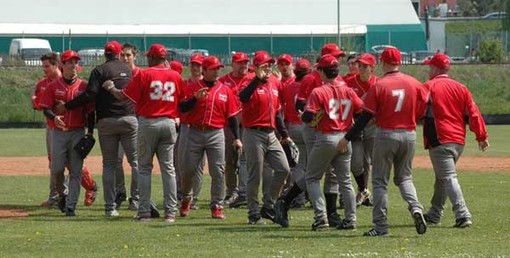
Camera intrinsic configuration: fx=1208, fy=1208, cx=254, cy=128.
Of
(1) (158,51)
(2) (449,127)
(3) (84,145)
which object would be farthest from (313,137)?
(3) (84,145)

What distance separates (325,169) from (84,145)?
3488 millimetres

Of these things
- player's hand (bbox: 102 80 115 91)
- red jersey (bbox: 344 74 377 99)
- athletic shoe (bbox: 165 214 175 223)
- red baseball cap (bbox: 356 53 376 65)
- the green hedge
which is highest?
red baseball cap (bbox: 356 53 376 65)

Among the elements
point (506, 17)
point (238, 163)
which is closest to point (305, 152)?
point (238, 163)

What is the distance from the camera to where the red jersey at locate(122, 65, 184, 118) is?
14656mm

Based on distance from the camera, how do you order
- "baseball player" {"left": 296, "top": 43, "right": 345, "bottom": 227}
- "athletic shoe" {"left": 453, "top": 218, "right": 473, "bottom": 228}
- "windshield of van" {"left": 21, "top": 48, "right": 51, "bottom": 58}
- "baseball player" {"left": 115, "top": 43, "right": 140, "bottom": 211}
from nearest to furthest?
"athletic shoe" {"left": 453, "top": 218, "right": 473, "bottom": 228}
"baseball player" {"left": 296, "top": 43, "right": 345, "bottom": 227}
"baseball player" {"left": 115, "top": 43, "right": 140, "bottom": 211}
"windshield of van" {"left": 21, "top": 48, "right": 51, "bottom": 58}

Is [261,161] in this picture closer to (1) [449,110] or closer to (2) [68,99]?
(1) [449,110]

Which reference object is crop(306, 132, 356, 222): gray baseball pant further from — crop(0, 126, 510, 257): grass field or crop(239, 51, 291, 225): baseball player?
crop(239, 51, 291, 225): baseball player

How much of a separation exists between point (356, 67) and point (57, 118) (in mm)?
4110

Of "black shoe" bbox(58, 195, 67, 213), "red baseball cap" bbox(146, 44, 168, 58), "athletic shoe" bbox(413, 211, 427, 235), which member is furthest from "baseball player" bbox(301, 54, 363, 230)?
"black shoe" bbox(58, 195, 67, 213)

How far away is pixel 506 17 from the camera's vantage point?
96.5 meters

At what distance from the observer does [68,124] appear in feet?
51.6

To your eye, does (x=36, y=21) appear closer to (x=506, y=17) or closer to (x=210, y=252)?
(x=506, y=17)

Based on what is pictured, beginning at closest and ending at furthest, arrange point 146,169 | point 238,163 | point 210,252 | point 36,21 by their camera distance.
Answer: point 210,252 < point 146,169 < point 238,163 < point 36,21

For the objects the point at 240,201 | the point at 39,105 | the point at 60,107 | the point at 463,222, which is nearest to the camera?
the point at 463,222
